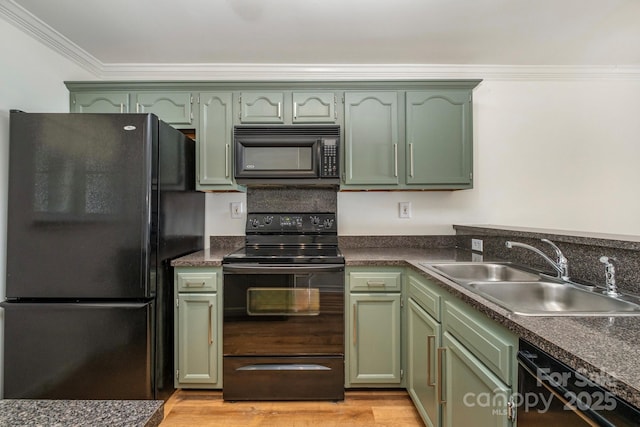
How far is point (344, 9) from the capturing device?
181cm

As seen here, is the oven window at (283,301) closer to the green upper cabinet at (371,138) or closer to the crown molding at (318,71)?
the green upper cabinet at (371,138)

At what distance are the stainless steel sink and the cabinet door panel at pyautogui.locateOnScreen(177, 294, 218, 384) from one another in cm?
→ 134

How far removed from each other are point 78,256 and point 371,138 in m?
1.92

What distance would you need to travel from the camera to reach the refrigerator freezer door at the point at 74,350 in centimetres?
167

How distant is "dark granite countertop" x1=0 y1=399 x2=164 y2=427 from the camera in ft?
1.68

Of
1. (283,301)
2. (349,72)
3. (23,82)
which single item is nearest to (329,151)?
(349,72)

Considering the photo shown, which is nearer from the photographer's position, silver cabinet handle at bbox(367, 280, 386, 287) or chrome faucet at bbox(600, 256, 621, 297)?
chrome faucet at bbox(600, 256, 621, 297)

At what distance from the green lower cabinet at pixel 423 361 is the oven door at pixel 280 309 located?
17.2 inches

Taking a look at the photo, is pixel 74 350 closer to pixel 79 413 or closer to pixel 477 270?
pixel 79 413

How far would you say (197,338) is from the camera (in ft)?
6.27

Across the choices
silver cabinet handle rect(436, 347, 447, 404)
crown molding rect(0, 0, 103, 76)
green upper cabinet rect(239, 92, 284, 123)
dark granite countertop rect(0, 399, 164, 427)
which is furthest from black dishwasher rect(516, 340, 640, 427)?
crown molding rect(0, 0, 103, 76)

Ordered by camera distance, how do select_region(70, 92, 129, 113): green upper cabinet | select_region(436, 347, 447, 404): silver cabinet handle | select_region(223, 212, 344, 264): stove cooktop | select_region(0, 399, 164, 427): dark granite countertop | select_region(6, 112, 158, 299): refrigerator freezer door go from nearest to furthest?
select_region(0, 399, 164, 427): dark granite countertop, select_region(436, 347, 447, 404): silver cabinet handle, select_region(6, 112, 158, 299): refrigerator freezer door, select_region(70, 92, 129, 113): green upper cabinet, select_region(223, 212, 344, 264): stove cooktop

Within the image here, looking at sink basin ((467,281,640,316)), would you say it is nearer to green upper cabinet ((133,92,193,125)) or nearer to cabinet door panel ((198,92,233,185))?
cabinet door panel ((198,92,233,185))

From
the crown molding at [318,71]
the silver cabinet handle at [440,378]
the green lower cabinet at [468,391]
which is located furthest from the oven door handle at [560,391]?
the crown molding at [318,71]
